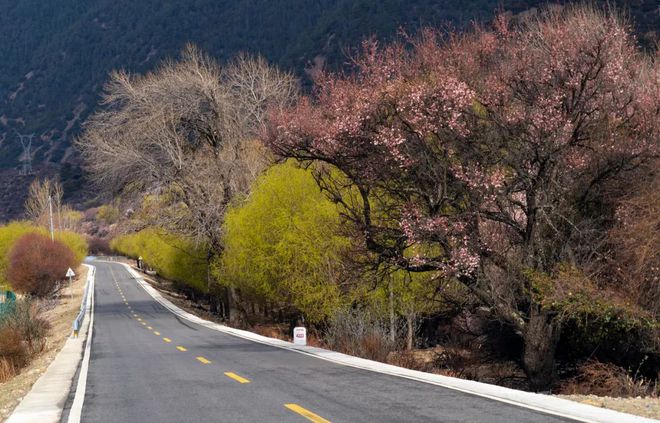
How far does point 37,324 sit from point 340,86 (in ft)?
58.9

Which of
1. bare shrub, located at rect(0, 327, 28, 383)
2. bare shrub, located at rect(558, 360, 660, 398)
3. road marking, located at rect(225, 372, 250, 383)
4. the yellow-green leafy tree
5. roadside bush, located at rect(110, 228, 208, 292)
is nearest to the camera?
road marking, located at rect(225, 372, 250, 383)

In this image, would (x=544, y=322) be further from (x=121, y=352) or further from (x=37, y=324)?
(x=37, y=324)

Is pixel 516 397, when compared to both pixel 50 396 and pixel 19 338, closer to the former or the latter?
pixel 50 396

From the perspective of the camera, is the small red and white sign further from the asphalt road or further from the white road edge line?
the white road edge line

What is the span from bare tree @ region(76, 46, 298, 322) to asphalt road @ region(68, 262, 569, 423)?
18498 mm

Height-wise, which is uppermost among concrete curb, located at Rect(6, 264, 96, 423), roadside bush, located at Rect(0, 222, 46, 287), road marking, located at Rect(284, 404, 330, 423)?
roadside bush, located at Rect(0, 222, 46, 287)

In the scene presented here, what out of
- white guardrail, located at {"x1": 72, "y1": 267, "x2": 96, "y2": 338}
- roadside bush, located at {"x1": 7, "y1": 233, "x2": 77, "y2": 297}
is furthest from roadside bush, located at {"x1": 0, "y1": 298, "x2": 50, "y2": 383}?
roadside bush, located at {"x1": 7, "y1": 233, "x2": 77, "y2": 297}

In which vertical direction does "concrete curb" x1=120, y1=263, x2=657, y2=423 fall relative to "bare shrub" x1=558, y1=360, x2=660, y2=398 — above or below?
above

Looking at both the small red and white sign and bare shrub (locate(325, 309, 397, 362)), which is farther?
the small red and white sign

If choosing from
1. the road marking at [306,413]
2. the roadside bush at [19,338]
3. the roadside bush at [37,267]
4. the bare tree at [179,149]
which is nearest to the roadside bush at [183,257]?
the bare tree at [179,149]

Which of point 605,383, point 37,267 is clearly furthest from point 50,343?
point 37,267

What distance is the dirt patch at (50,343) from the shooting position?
16.4 m

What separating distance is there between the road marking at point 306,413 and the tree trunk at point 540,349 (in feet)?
33.6

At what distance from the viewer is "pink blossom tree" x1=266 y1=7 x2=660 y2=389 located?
1844 centimetres
